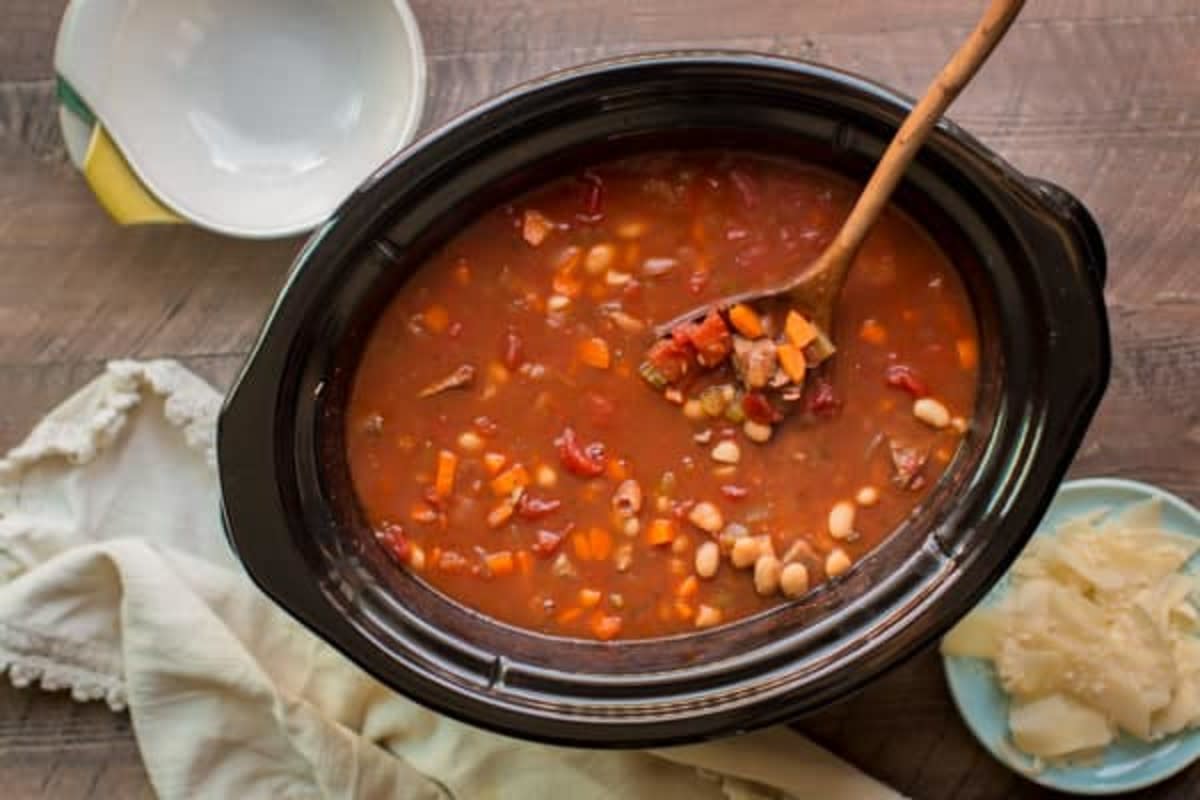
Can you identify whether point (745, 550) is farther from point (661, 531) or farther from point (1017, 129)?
point (1017, 129)

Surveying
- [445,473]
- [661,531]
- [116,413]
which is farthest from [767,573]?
[116,413]

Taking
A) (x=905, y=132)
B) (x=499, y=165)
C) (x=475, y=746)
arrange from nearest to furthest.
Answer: (x=905, y=132), (x=499, y=165), (x=475, y=746)

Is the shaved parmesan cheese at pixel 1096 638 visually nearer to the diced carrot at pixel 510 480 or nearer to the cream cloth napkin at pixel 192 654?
the cream cloth napkin at pixel 192 654

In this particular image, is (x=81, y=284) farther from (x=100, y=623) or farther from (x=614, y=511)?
(x=614, y=511)

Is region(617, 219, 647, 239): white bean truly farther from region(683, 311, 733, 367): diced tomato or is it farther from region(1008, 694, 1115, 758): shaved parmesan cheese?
region(1008, 694, 1115, 758): shaved parmesan cheese

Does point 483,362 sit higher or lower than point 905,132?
lower

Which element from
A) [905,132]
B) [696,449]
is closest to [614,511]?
[696,449]

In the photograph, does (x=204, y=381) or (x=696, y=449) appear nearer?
(x=696, y=449)
